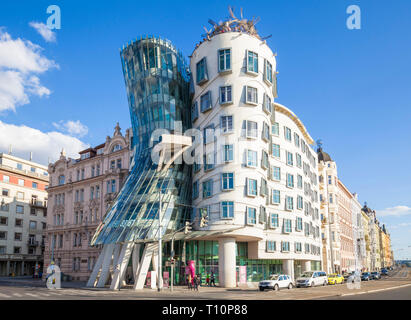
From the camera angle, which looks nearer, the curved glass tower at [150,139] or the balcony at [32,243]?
the curved glass tower at [150,139]

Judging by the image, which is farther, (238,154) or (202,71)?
(202,71)

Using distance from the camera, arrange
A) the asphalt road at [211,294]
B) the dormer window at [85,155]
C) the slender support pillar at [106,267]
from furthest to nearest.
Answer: the dormer window at [85,155] < the slender support pillar at [106,267] < the asphalt road at [211,294]

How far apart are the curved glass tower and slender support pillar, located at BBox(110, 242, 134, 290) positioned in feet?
5.63

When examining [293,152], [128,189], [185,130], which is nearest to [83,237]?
[128,189]

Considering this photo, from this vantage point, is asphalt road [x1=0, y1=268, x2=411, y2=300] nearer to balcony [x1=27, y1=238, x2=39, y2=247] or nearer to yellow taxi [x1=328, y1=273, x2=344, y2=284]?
yellow taxi [x1=328, y1=273, x2=344, y2=284]

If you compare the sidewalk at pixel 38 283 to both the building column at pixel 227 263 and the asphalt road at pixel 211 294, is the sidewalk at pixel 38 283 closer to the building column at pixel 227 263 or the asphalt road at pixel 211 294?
the asphalt road at pixel 211 294

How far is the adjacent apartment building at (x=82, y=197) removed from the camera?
66.1m

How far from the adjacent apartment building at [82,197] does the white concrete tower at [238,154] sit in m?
19.8

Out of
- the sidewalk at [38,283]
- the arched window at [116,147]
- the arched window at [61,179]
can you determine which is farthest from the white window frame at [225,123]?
the arched window at [61,179]

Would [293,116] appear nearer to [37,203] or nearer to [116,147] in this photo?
[116,147]

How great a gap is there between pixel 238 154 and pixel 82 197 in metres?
36.6

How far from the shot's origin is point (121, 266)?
43719mm

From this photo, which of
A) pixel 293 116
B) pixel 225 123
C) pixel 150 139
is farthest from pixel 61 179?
pixel 293 116

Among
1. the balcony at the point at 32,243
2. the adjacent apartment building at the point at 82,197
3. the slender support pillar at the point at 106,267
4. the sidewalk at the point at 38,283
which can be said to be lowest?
the sidewalk at the point at 38,283
